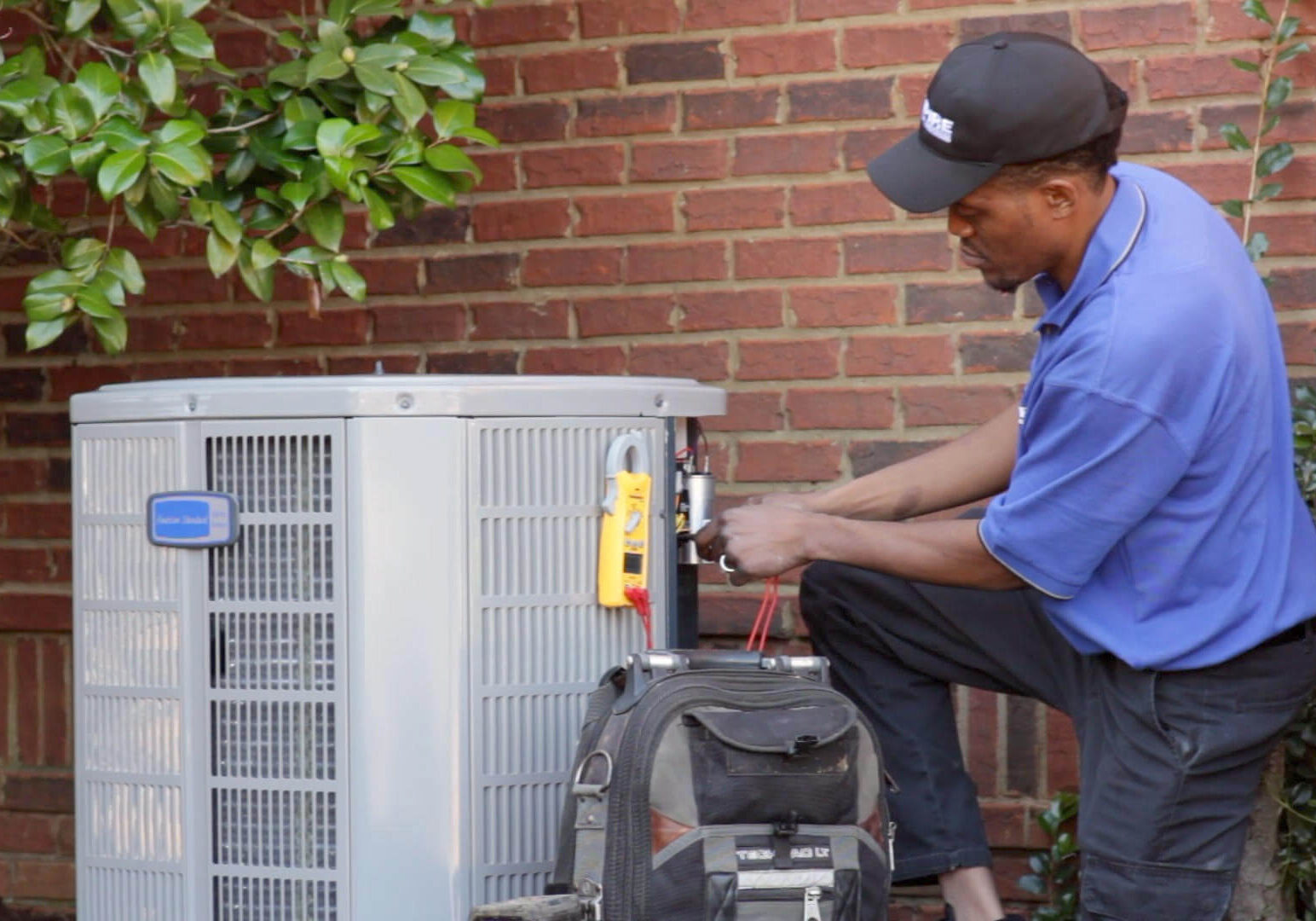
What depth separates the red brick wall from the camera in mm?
3418

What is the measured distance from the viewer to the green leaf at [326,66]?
307cm

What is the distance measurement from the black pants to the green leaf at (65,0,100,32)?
1421 mm

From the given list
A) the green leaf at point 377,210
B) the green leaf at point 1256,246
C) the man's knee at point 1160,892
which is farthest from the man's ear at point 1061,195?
the green leaf at point 377,210

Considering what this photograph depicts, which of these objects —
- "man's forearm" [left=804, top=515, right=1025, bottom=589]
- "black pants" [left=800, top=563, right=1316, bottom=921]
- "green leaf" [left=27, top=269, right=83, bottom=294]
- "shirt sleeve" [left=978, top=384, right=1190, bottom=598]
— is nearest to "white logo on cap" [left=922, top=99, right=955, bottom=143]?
"shirt sleeve" [left=978, top=384, right=1190, bottom=598]

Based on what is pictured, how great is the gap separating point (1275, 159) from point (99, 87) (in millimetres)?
1958

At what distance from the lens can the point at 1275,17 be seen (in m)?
3.34

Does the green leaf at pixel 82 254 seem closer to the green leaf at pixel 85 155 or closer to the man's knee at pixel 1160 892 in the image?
the green leaf at pixel 85 155

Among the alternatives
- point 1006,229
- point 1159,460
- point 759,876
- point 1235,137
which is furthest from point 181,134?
point 1235,137

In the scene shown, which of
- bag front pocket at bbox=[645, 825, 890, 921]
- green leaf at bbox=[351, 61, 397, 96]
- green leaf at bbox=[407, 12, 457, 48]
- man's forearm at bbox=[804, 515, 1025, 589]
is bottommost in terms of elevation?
bag front pocket at bbox=[645, 825, 890, 921]

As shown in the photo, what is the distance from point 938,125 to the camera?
2.71 meters

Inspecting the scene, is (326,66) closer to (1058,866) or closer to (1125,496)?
(1125,496)

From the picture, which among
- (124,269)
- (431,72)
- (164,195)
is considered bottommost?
(124,269)

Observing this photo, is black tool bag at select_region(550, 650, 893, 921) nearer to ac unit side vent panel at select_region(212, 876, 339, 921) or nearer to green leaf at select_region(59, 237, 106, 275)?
ac unit side vent panel at select_region(212, 876, 339, 921)

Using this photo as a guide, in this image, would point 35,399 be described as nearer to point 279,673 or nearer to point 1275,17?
point 279,673
